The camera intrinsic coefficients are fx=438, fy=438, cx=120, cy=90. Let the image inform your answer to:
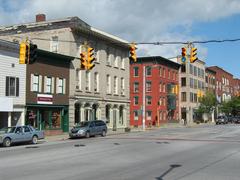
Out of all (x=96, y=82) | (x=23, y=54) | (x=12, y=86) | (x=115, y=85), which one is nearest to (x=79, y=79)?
(x=96, y=82)

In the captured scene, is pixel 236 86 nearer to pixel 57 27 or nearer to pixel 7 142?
pixel 57 27

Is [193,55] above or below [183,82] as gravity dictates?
below

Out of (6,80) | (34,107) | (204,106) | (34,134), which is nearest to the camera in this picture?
(34,134)

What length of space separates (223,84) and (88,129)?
327ft

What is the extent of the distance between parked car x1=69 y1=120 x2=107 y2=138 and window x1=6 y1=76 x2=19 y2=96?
607 centimetres

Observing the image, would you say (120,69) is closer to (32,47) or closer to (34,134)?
(34,134)

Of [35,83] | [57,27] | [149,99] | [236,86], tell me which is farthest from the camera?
[236,86]

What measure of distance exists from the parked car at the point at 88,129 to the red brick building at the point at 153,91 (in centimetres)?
3773

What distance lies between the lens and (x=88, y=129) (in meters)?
39.2

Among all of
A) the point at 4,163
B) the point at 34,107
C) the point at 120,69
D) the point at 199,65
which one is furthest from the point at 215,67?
the point at 4,163

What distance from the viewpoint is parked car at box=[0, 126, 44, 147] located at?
1157 inches

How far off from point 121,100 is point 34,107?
1879 centimetres


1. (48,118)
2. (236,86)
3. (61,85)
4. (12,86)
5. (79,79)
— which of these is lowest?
(48,118)

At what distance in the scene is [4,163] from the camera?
17.7m
